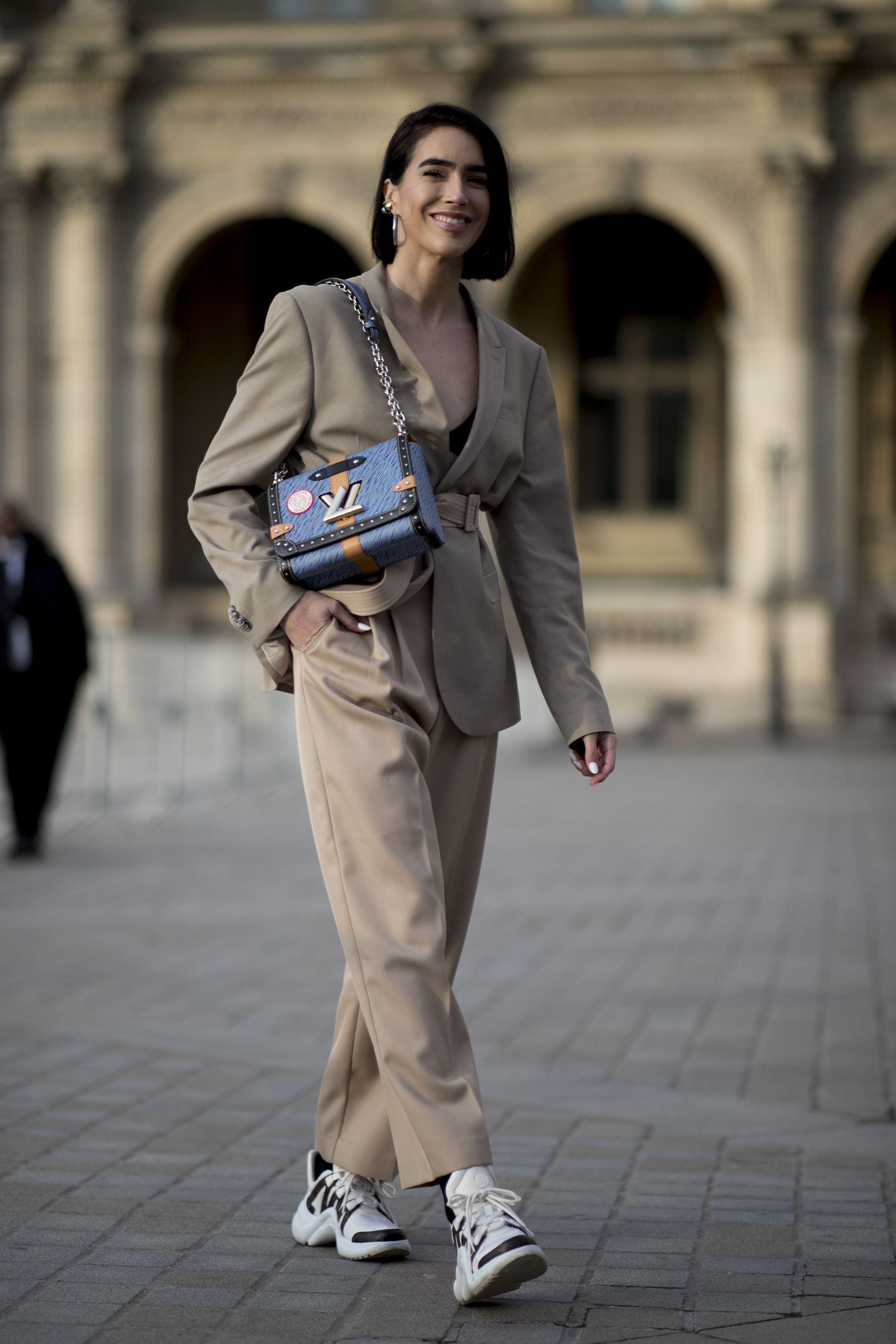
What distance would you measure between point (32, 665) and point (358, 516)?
7.88m

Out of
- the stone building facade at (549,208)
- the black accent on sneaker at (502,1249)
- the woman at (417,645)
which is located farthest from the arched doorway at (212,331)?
the black accent on sneaker at (502,1249)

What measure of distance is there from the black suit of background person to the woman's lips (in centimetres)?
769

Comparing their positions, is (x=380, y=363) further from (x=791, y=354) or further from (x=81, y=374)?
(x=81, y=374)

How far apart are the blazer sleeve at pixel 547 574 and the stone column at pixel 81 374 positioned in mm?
23429

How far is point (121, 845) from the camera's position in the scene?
1144 centimetres

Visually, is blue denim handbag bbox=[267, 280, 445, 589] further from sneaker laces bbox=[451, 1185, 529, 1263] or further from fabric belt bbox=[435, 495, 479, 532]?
sneaker laces bbox=[451, 1185, 529, 1263]

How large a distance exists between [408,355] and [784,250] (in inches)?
913

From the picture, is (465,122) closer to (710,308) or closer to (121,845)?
(121,845)

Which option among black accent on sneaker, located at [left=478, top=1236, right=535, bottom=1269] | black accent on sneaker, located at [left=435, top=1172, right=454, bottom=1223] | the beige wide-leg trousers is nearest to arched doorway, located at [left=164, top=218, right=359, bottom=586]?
the beige wide-leg trousers

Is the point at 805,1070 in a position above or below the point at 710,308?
below

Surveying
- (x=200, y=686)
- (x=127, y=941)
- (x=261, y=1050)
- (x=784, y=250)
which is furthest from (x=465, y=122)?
(x=784, y=250)

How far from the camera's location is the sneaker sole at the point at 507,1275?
304 centimetres

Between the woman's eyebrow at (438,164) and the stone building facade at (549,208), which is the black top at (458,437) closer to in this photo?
the woman's eyebrow at (438,164)

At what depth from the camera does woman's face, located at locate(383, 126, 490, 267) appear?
337 centimetres
